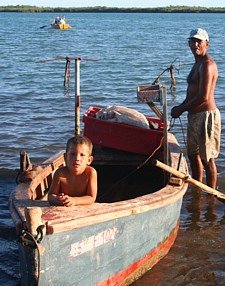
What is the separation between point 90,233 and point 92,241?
90 mm

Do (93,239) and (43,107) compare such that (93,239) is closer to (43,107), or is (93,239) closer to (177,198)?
(177,198)

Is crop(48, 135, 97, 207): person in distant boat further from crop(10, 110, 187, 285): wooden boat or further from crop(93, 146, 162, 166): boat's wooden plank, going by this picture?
crop(93, 146, 162, 166): boat's wooden plank

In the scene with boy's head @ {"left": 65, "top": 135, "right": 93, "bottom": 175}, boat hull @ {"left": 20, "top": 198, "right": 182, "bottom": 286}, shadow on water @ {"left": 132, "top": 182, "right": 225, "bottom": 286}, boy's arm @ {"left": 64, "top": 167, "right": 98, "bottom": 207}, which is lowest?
shadow on water @ {"left": 132, "top": 182, "right": 225, "bottom": 286}

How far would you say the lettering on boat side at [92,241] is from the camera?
4422 millimetres

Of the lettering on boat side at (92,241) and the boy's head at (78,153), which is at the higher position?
the boy's head at (78,153)

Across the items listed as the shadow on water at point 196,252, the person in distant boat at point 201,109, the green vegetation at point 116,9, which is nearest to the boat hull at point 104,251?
the shadow on water at point 196,252

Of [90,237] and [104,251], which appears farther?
[104,251]

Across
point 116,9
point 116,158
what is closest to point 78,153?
point 116,158

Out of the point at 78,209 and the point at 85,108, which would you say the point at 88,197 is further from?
the point at 85,108

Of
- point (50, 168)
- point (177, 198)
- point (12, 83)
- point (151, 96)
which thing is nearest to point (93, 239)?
point (177, 198)

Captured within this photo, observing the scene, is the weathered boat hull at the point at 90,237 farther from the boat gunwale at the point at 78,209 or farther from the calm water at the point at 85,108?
the calm water at the point at 85,108

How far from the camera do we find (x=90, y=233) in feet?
14.7

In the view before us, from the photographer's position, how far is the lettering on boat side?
442 cm

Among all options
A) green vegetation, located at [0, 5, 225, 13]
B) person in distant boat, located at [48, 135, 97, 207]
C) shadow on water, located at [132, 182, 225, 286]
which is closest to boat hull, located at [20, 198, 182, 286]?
shadow on water, located at [132, 182, 225, 286]
